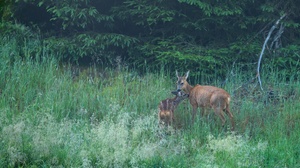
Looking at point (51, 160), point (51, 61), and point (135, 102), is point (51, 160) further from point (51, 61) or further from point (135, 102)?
point (51, 61)

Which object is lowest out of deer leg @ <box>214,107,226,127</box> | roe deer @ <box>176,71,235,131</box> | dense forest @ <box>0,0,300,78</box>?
deer leg @ <box>214,107,226,127</box>

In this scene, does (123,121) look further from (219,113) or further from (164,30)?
(164,30)

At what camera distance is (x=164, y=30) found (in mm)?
15375

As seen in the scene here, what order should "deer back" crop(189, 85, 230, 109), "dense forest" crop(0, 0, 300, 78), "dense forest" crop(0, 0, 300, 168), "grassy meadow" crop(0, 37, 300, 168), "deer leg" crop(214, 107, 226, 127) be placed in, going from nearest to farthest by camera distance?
"grassy meadow" crop(0, 37, 300, 168) → "dense forest" crop(0, 0, 300, 168) → "deer leg" crop(214, 107, 226, 127) → "deer back" crop(189, 85, 230, 109) → "dense forest" crop(0, 0, 300, 78)

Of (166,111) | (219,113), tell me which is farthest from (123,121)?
(219,113)

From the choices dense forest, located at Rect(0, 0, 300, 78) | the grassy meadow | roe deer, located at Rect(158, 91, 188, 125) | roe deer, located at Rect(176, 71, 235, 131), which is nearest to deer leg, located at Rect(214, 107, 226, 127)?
roe deer, located at Rect(176, 71, 235, 131)

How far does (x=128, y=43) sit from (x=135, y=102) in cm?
264

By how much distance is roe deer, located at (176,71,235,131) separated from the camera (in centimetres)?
1220

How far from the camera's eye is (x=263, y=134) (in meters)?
11.4

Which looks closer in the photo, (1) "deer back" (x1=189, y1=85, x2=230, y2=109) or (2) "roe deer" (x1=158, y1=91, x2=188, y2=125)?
(2) "roe deer" (x1=158, y1=91, x2=188, y2=125)

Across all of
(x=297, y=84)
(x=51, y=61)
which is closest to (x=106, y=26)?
(x=51, y=61)

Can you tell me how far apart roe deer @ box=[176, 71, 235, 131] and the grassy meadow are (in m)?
0.21

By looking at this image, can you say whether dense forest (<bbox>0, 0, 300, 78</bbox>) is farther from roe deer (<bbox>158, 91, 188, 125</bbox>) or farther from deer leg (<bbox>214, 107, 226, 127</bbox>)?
roe deer (<bbox>158, 91, 188, 125</bbox>)

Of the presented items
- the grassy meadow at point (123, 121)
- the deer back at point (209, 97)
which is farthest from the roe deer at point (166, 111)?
the deer back at point (209, 97)
